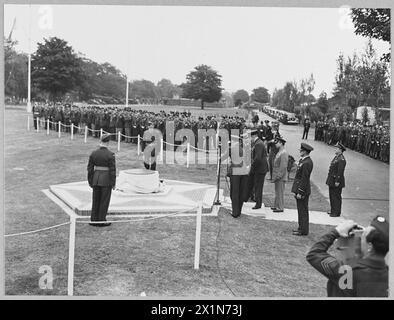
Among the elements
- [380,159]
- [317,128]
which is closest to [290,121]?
[317,128]

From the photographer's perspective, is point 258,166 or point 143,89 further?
point 143,89

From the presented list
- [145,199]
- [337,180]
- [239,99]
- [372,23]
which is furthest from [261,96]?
[372,23]

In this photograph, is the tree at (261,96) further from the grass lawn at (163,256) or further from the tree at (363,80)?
the grass lawn at (163,256)

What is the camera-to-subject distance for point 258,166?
26.2 feet

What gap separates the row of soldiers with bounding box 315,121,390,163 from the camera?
9906 mm

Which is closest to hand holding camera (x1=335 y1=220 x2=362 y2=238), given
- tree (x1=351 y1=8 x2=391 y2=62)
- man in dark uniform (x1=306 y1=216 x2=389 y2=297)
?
man in dark uniform (x1=306 y1=216 x2=389 y2=297)

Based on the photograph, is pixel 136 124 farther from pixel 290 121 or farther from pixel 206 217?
pixel 206 217

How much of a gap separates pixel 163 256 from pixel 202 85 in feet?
16.3

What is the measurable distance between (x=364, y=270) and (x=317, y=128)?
834 cm

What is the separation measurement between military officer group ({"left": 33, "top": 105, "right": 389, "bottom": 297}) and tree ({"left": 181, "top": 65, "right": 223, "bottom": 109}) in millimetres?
1223

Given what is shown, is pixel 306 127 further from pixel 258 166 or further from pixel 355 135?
pixel 258 166

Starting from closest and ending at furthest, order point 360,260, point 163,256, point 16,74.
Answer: point 360,260
point 163,256
point 16,74

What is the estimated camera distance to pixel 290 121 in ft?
40.1

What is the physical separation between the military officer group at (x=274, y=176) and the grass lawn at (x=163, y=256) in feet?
1.31
